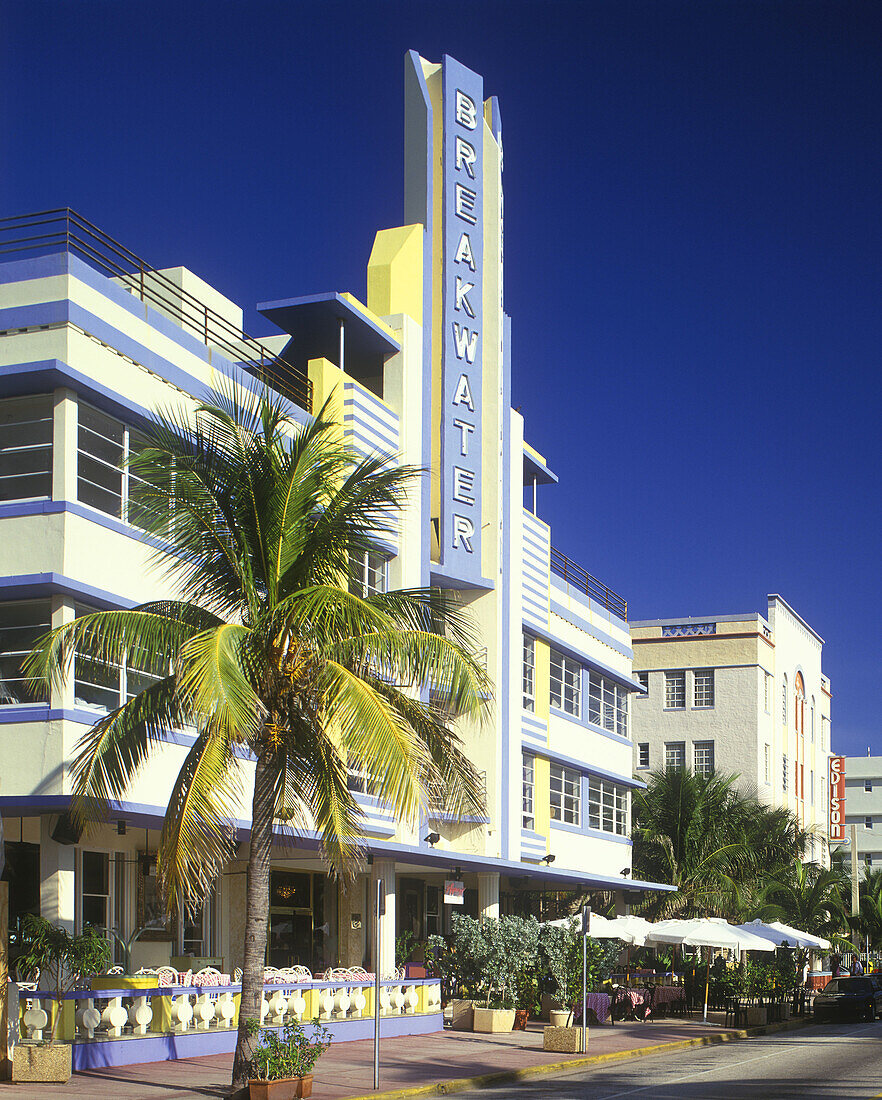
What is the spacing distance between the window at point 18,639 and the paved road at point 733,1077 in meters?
8.54

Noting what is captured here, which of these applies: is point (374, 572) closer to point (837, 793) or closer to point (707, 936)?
point (707, 936)

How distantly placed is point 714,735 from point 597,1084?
43601mm

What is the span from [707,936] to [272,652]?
19.8 meters

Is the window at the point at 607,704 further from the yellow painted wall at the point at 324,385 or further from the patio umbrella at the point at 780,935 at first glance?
the yellow painted wall at the point at 324,385

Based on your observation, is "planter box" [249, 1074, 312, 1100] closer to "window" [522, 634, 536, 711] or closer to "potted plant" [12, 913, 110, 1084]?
"potted plant" [12, 913, 110, 1084]

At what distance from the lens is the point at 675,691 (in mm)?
63906

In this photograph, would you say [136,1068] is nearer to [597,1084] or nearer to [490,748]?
[597,1084]

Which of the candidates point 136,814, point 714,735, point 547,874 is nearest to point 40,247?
point 136,814

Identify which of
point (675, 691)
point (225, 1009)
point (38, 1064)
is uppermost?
point (675, 691)

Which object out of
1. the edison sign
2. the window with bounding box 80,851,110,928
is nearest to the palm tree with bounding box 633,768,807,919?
the edison sign

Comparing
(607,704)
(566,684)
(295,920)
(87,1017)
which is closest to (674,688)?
(607,704)

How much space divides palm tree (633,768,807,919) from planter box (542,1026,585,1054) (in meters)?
22.0

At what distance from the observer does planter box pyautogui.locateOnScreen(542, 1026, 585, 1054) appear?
79.4 ft

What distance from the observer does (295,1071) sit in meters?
16.3
